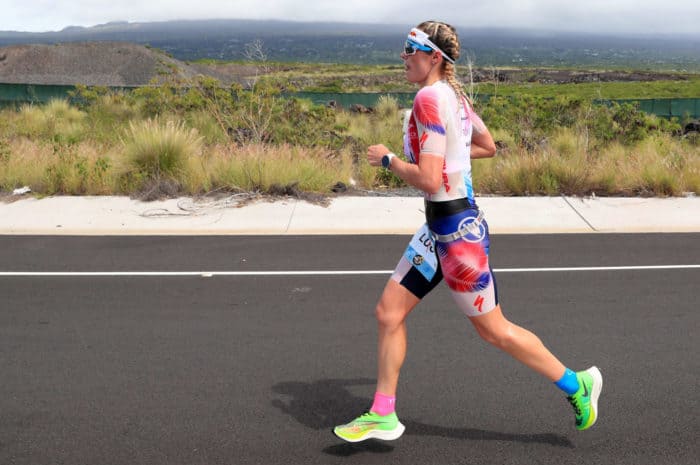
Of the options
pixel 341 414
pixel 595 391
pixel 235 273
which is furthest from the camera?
pixel 235 273

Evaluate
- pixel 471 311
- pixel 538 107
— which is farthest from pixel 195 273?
pixel 538 107

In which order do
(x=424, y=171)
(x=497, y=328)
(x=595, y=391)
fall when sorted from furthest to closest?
1. (x=595, y=391)
2. (x=497, y=328)
3. (x=424, y=171)

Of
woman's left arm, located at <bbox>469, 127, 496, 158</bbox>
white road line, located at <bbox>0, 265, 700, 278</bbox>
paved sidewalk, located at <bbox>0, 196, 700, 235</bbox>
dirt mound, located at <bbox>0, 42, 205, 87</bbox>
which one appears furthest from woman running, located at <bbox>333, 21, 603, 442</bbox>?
dirt mound, located at <bbox>0, 42, 205, 87</bbox>

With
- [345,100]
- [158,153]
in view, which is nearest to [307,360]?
[158,153]

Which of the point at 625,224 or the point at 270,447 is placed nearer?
the point at 270,447

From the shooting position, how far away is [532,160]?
1256 cm

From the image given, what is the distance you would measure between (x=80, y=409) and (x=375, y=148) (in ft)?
8.27

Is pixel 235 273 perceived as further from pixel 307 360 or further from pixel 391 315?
pixel 391 315

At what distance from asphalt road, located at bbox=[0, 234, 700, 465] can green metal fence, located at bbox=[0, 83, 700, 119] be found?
18.2 metres

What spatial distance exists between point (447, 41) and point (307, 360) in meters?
2.68

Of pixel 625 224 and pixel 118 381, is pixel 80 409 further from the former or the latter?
pixel 625 224

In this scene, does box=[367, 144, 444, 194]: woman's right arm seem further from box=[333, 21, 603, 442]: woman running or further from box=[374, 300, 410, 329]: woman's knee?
box=[374, 300, 410, 329]: woman's knee

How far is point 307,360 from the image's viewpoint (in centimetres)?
605

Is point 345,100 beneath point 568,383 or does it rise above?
beneath
